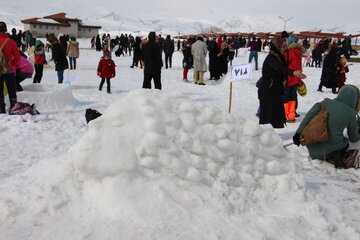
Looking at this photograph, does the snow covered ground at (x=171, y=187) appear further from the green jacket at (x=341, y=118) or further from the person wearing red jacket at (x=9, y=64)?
the person wearing red jacket at (x=9, y=64)

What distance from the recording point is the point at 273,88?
6.33m

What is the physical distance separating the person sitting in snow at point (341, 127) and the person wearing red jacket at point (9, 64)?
17.0 ft

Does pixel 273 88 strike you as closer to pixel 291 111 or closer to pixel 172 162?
pixel 291 111

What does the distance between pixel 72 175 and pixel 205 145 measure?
4.04 ft

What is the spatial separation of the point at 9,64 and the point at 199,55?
26.4 ft

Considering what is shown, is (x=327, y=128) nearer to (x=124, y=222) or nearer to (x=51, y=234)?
(x=124, y=222)

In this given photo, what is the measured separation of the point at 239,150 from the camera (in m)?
3.69

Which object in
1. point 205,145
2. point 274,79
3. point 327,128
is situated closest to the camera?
point 205,145

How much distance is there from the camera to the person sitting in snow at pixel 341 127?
5.11 metres

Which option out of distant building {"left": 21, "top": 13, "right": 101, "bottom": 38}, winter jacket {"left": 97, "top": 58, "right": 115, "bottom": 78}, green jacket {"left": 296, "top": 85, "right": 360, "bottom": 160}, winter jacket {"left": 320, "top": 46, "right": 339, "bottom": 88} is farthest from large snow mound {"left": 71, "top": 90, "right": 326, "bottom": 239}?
distant building {"left": 21, "top": 13, "right": 101, "bottom": 38}

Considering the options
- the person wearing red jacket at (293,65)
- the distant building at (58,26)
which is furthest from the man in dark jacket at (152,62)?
the distant building at (58,26)

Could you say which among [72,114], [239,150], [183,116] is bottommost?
[72,114]

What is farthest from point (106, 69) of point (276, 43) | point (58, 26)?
point (58, 26)

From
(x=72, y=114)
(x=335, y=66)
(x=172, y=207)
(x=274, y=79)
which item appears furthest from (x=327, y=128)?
(x=335, y=66)
